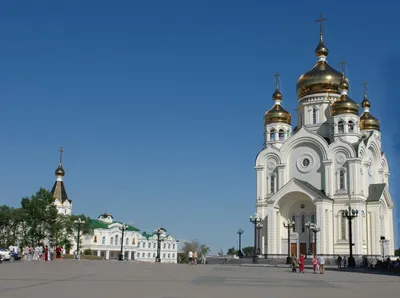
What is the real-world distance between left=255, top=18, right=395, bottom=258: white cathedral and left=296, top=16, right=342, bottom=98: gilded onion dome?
104mm

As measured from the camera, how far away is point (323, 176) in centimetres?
5116

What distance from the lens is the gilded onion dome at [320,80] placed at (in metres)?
56.1

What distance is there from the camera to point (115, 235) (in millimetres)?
92625

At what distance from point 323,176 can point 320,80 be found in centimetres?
1138

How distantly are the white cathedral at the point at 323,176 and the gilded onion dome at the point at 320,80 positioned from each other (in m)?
A: 0.10

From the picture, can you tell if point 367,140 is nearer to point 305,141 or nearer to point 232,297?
point 305,141

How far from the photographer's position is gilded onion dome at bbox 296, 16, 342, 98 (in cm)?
5606

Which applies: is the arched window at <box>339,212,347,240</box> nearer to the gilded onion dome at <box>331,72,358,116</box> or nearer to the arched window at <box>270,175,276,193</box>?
the arched window at <box>270,175,276,193</box>

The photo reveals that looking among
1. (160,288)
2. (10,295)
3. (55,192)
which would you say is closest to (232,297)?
(160,288)

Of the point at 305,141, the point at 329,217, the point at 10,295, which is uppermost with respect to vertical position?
the point at 305,141

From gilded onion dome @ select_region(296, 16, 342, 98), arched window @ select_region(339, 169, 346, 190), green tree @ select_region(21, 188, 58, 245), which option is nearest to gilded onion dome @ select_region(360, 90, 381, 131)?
gilded onion dome @ select_region(296, 16, 342, 98)

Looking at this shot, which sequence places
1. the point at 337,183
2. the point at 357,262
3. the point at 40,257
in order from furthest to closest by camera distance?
the point at 337,183 → the point at 357,262 → the point at 40,257

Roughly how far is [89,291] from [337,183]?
41.3 m

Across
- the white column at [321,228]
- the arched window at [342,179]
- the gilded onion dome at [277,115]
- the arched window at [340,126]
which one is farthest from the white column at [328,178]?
the gilded onion dome at [277,115]
